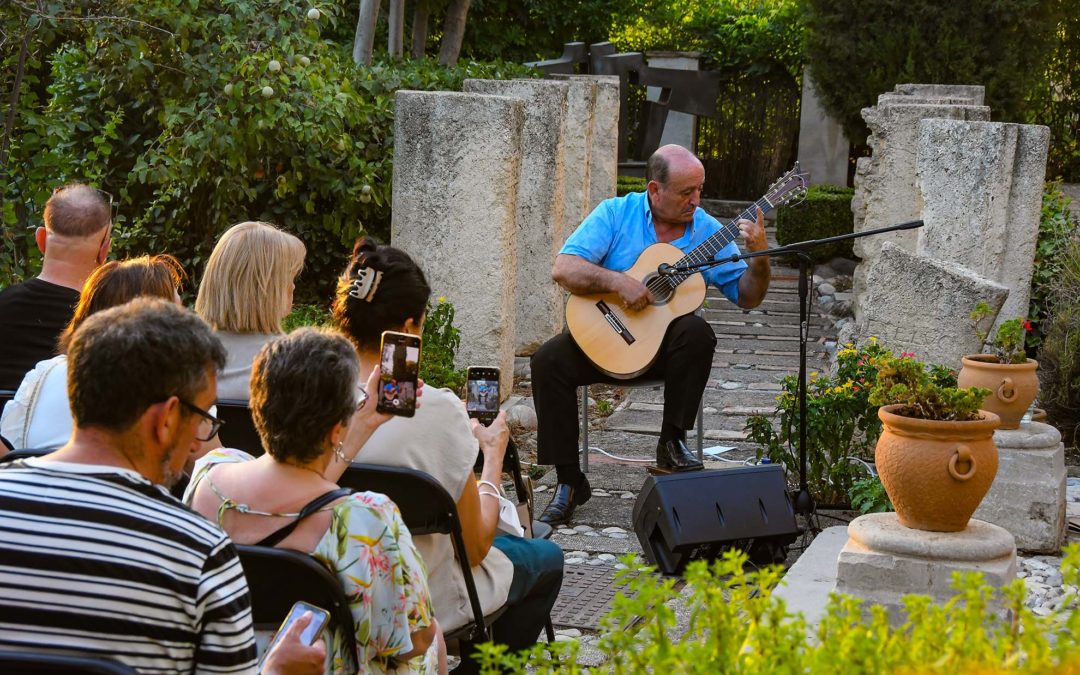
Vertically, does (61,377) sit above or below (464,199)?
below

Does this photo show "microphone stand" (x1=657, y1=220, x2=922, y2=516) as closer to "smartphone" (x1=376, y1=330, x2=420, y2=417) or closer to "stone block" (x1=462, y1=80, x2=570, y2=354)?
"smartphone" (x1=376, y1=330, x2=420, y2=417)

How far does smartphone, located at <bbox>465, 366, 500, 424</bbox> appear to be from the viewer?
11.4 feet

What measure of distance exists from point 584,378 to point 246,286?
7.14 ft

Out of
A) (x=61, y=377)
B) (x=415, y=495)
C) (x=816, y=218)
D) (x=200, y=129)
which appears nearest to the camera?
(x=415, y=495)

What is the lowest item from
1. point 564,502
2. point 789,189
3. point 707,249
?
point 564,502

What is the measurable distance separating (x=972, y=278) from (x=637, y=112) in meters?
13.7

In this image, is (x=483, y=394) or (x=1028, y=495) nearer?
(x=483, y=394)

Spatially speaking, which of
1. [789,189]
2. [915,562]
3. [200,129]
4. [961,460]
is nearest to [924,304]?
[789,189]

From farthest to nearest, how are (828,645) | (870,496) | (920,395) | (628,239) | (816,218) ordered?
(816,218) < (628,239) < (870,496) < (920,395) < (828,645)

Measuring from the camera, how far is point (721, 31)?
19266 millimetres

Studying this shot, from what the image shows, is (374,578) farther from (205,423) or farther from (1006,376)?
(1006,376)

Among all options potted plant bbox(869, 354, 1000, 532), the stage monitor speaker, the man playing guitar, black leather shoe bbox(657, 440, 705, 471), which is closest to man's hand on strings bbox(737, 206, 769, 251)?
the man playing guitar

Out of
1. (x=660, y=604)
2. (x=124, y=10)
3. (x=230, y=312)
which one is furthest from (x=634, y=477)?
(x=660, y=604)

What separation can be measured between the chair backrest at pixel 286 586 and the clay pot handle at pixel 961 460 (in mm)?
1996
